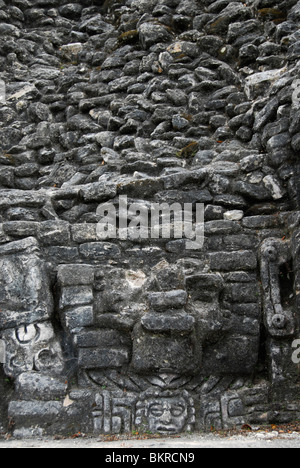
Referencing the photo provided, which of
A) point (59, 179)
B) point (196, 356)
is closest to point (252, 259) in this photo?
point (196, 356)

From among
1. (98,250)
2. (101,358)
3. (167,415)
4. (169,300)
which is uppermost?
(98,250)

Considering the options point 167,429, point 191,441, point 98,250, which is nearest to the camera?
point 191,441

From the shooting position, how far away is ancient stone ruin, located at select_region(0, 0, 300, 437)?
3645 millimetres

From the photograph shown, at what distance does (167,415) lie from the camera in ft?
11.7

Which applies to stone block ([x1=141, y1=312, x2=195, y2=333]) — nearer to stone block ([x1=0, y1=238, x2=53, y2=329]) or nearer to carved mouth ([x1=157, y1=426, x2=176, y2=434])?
carved mouth ([x1=157, y1=426, x2=176, y2=434])

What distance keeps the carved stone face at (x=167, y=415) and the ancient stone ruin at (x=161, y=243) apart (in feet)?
0.03

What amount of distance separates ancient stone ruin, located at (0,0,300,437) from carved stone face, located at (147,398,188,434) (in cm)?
1

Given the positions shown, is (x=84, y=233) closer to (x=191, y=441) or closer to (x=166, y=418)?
(x=166, y=418)

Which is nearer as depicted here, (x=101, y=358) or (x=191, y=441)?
(x=191, y=441)

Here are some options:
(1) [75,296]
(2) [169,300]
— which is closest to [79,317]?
(1) [75,296]

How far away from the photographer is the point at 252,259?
13.4ft

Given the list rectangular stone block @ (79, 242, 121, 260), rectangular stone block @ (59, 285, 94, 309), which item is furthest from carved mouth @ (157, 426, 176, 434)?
rectangular stone block @ (79, 242, 121, 260)

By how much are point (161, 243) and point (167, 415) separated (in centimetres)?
146

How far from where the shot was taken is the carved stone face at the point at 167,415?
3.53 meters
